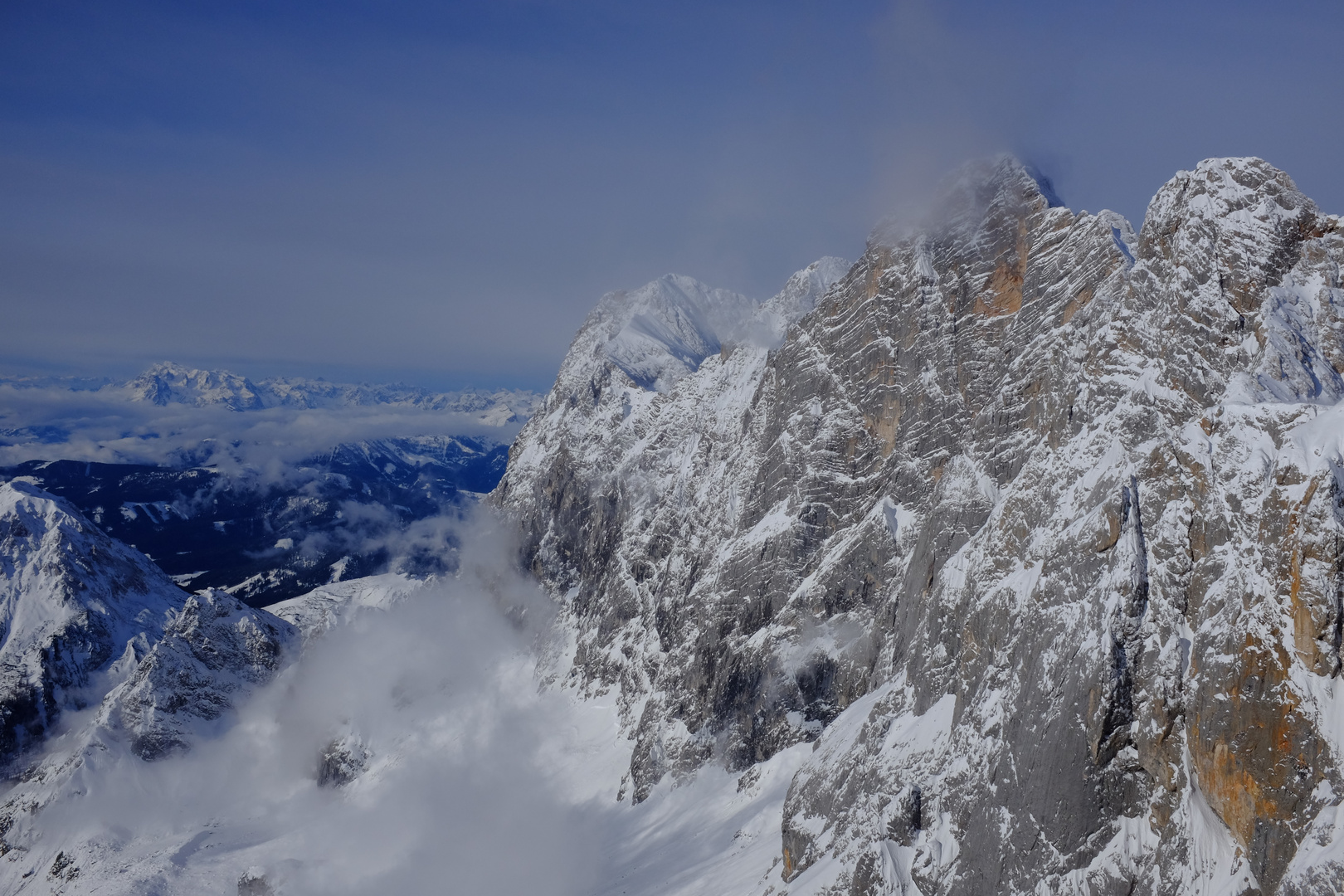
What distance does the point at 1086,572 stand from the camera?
53344 mm

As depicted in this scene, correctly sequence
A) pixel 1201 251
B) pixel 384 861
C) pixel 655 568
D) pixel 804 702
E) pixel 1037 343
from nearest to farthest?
pixel 1201 251
pixel 1037 343
pixel 804 702
pixel 384 861
pixel 655 568

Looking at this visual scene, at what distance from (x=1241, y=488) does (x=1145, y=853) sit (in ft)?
77.1

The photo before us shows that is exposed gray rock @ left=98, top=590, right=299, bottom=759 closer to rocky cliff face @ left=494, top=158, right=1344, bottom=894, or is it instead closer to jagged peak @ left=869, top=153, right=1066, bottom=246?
rocky cliff face @ left=494, top=158, right=1344, bottom=894

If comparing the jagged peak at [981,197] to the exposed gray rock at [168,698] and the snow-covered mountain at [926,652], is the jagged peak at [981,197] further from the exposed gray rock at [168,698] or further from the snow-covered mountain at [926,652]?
the exposed gray rock at [168,698]

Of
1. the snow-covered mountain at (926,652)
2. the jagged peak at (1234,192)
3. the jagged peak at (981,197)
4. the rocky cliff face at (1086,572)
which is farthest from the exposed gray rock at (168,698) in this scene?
the jagged peak at (1234,192)

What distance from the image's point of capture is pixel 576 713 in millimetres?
175250

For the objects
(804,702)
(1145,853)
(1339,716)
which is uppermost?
(1339,716)

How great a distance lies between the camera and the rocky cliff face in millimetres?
41406

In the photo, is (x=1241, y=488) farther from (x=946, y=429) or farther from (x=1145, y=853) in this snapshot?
(x=946, y=429)

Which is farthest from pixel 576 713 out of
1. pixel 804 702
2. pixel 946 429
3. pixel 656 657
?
pixel 946 429

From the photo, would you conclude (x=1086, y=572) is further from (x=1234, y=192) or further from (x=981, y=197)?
(x=981, y=197)

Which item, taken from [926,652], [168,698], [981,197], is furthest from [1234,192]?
[168,698]

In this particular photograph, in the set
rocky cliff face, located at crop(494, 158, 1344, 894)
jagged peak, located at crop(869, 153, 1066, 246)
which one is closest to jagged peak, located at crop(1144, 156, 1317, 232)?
rocky cliff face, located at crop(494, 158, 1344, 894)

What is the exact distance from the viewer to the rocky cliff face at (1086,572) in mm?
41406
